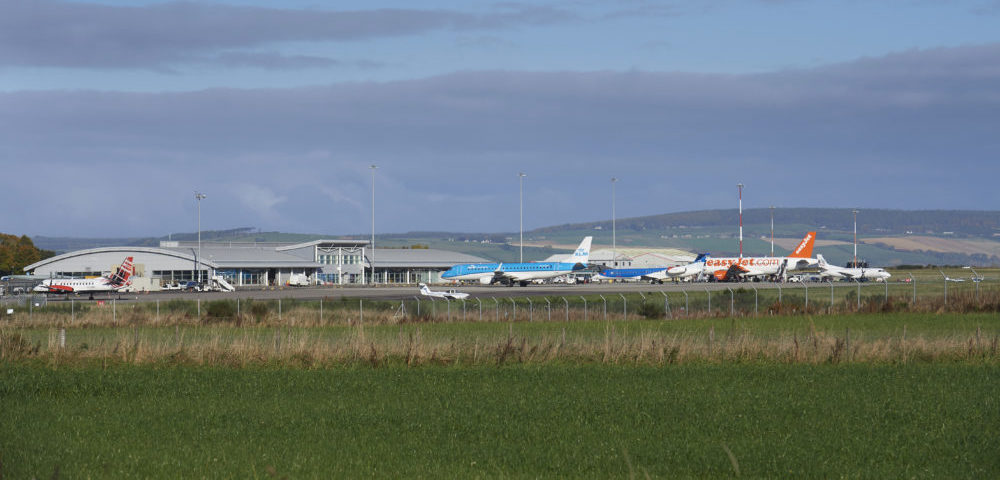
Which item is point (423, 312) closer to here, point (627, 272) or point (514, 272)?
point (514, 272)

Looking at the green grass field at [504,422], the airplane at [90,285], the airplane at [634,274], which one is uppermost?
the green grass field at [504,422]

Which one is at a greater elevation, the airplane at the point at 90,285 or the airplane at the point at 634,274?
the airplane at the point at 90,285

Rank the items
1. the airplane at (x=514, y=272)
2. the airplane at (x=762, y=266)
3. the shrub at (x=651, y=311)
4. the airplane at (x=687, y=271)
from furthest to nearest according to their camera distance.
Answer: the airplane at (x=687, y=271) < the airplane at (x=762, y=266) < the airplane at (x=514, y=272) < the shrub at (x=651, y=311)

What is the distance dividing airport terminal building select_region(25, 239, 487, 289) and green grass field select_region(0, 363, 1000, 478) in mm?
89661

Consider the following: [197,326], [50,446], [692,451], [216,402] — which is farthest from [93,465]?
[197,326]

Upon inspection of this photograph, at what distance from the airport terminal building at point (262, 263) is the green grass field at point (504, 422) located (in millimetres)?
89661

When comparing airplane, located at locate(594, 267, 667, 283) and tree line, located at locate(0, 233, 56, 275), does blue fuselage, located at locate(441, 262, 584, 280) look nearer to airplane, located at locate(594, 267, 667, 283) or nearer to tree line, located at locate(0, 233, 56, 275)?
airplane, located at locate(594, 267, 667, 283)

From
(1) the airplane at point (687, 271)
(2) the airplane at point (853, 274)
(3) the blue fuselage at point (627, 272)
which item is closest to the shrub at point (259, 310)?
(1) the airplane at point (687, 271)

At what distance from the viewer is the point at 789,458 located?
52.9 feet

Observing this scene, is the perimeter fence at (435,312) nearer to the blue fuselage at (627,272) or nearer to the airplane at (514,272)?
the airplane at (514,272)

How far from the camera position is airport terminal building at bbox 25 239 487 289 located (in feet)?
384

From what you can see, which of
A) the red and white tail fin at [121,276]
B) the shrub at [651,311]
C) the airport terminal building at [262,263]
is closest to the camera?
the shrub at [651,311]

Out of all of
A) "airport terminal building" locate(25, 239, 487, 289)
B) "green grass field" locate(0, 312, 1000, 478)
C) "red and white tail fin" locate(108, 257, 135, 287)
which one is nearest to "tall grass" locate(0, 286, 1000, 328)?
"green grass field" locate(0, 312, 1000, 478)

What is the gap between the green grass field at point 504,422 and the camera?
15.8 metres
